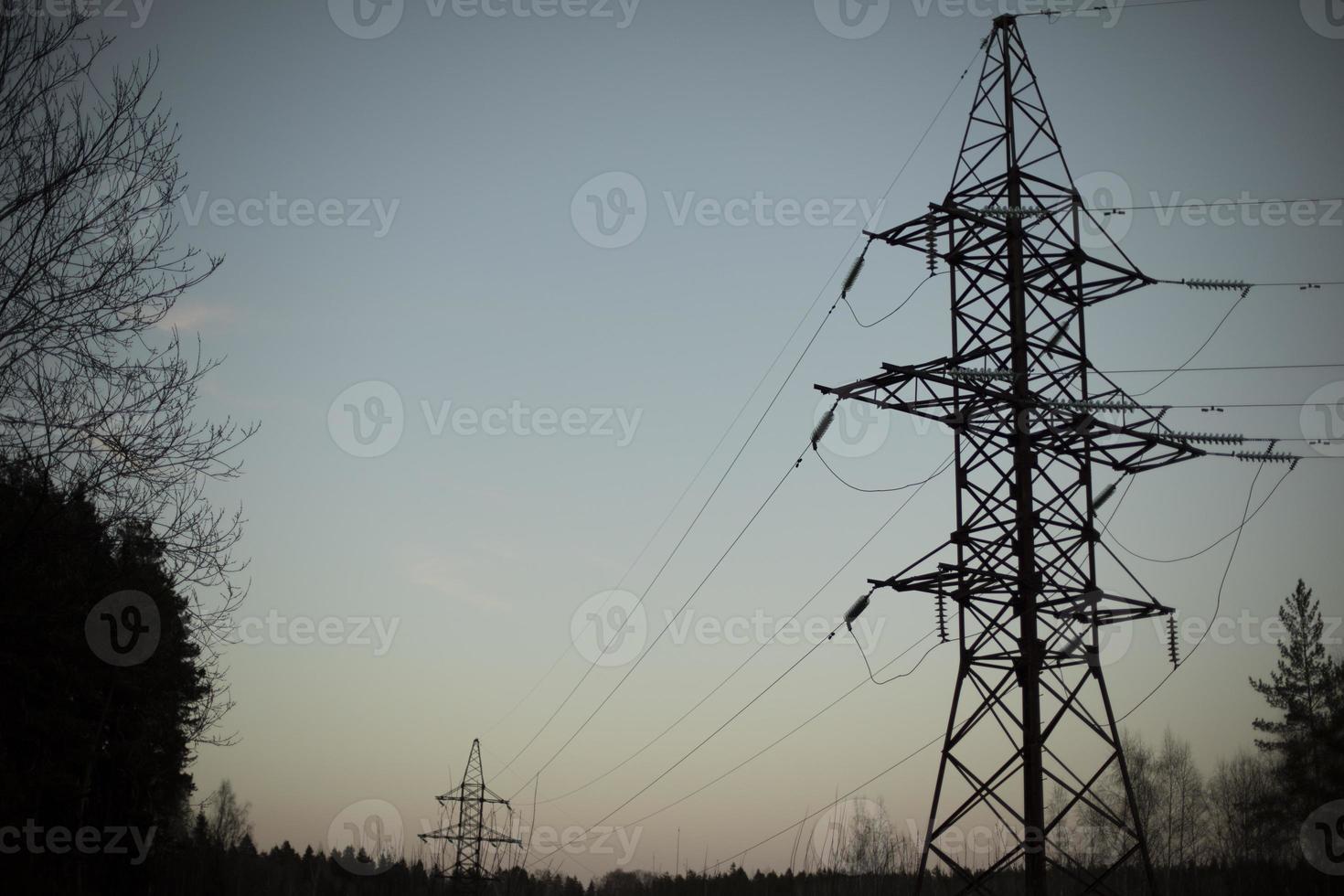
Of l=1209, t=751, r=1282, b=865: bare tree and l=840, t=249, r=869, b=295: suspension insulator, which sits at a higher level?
l=840, t=249, r=869, b=295: suspension insulator

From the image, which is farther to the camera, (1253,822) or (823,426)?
(1253,822)

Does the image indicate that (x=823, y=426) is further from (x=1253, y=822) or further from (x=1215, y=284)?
(x=1253, y=822)

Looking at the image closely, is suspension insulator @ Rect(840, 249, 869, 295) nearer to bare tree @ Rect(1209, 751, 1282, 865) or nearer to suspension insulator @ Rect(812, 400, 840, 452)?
suspension insulator @ Rect(812, 400, 840, 452)

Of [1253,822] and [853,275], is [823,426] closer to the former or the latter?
[853,275]

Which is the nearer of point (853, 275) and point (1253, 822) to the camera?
point (853, 275)

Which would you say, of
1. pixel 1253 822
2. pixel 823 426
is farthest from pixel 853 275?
pixel 1253 822

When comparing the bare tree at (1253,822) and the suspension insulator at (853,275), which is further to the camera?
the bare tree at (1253,822)

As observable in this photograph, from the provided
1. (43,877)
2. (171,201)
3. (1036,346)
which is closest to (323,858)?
(43,877)

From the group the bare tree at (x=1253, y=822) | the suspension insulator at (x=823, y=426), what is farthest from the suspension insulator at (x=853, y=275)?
the bare tree at (x=1253, y=822)

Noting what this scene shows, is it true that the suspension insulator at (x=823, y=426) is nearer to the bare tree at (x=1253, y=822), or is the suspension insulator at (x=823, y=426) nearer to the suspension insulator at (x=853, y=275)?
the suspension insulator at (x=853, y=275)

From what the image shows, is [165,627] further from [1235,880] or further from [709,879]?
[1235,880]

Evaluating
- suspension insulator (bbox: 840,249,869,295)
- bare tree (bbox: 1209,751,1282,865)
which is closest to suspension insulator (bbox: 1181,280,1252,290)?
suspension insulator (bbox: 840,249,869,295)
